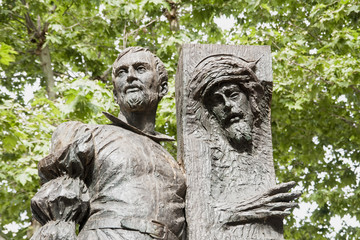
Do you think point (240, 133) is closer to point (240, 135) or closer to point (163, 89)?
point (240, 135)

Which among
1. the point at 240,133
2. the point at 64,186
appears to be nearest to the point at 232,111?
the point at 240,133

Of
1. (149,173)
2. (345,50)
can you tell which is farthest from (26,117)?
(149,173)

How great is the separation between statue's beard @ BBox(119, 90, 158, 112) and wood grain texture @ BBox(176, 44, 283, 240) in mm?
253

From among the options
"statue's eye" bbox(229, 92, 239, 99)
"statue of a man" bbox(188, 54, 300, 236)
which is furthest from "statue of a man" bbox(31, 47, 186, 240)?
"statue's eye" bbox(229, 92, 239, 99)

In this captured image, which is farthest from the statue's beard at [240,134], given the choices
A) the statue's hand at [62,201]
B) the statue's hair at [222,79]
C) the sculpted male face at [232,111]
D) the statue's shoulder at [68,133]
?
the statue's hand at [62,201]

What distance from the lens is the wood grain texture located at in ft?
13.8

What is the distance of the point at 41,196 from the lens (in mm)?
3988

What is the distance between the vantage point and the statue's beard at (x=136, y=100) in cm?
451

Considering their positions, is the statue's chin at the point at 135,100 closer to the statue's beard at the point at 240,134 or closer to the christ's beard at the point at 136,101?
the christ's beard at the point at 136,101

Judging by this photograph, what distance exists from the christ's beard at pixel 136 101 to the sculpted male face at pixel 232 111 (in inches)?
17.5

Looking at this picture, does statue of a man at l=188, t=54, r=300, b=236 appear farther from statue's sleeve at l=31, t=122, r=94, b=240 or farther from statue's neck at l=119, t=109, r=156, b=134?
statue's sleeve at l=31, t=122, r=94, b=240

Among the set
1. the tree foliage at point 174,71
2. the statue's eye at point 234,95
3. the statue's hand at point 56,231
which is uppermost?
the tree foliage at point 174,71

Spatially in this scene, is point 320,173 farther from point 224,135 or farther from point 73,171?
point 73,171

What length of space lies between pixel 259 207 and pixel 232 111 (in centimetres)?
74
